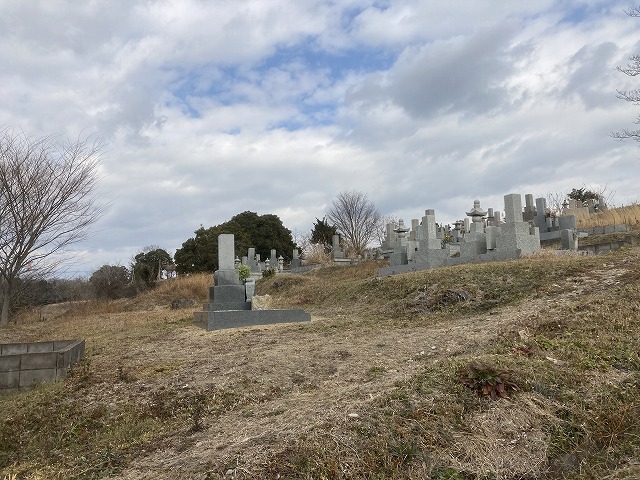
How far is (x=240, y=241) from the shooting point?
122ft

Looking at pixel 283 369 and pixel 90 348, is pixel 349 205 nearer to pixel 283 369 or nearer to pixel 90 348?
Result: pixel 90 348

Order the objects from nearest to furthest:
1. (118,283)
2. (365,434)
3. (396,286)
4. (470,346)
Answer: (365,434) → (470,346) → (396,286) → (118,283)

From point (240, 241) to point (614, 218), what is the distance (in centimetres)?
2465

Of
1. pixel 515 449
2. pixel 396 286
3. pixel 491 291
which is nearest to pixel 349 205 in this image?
pixel 396 286

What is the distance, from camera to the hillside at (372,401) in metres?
3.33

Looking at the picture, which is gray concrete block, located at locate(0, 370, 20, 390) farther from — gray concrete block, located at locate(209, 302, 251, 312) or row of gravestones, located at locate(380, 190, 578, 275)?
row of gravestones, located at locate(380, 190, 578, 275)

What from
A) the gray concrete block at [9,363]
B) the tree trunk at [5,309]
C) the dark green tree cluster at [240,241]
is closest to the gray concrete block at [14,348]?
the gray concrete block at [9,363]

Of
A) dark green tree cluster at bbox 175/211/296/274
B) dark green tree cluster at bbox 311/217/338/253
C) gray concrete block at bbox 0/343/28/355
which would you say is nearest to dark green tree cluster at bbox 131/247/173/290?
dark green tree cluster at bbox 175/211/296/274

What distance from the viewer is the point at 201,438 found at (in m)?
4.27

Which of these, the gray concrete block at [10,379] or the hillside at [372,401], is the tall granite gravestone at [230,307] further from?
the gray concrete block at [10,379]

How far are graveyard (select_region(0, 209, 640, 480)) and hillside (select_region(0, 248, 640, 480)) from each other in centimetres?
2

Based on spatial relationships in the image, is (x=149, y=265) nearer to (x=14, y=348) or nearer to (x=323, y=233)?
(x=323, y=233)

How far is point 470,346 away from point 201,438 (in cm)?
335

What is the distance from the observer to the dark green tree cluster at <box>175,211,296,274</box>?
33844 mm
